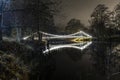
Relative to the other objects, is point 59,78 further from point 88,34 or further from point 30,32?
point 88,34

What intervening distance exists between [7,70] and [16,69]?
2.21 feet

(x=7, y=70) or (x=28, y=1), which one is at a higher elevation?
(x=28, y=1)

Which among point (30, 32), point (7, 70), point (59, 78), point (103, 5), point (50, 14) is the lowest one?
point (59, 78)

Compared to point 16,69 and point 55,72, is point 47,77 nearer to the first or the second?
point 55,72

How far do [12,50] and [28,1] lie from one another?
267 inches

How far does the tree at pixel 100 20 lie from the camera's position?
4155 centimetres

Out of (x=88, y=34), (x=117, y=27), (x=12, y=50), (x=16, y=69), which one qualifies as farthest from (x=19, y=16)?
(x=88, y=34)

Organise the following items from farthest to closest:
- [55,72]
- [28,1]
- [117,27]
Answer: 1. [117,27]
2. [28,1]
3. [55,72]

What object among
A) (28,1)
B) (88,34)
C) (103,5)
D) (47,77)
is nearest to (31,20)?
(28,1)

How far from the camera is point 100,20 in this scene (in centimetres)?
4516

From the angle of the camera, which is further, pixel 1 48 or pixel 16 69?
pixel 1 48

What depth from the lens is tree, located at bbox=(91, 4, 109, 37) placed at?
4155 cm

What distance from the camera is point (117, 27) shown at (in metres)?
40.0

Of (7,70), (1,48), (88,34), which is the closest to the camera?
(7,70)
